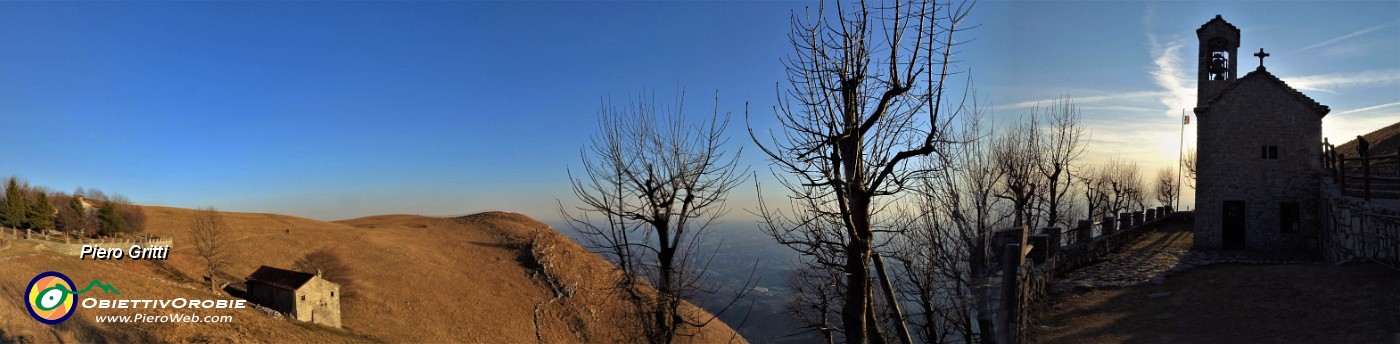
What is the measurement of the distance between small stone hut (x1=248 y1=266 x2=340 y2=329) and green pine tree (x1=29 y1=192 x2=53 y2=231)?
24.0 metres

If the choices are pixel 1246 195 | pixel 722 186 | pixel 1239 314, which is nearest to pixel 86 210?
pixel 722 186

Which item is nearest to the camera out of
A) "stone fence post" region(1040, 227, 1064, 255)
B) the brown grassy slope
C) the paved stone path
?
"stone fence post" region(1040, 227, 1064, 255)

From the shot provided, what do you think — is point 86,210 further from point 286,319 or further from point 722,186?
point 722,186

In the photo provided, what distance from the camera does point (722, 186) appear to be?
1280 cm

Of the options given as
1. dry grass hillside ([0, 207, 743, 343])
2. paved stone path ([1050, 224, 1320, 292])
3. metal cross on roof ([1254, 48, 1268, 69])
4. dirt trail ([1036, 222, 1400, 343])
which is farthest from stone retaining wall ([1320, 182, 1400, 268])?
dry grass hillside ([0, 207, 743, 343])

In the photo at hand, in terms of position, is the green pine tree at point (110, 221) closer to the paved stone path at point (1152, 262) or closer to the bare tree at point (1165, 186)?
the paved stone path at point (1152, 262)

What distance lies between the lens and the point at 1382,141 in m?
36.4

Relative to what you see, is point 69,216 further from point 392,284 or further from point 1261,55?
point 1261,55

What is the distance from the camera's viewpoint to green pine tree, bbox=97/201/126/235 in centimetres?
3881

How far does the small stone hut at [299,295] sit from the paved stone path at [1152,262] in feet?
95.3

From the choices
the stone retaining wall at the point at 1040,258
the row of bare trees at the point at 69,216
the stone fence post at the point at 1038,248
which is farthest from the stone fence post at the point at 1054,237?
the row of bare trees at the point at 69,216

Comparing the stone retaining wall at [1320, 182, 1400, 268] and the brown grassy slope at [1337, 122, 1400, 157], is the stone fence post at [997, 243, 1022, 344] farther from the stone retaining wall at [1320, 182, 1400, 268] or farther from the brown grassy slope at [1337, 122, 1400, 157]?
the brown grassy slope at [1337, 122, 1400, 157]

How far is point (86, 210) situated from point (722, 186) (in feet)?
169

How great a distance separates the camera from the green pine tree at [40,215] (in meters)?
38.8
